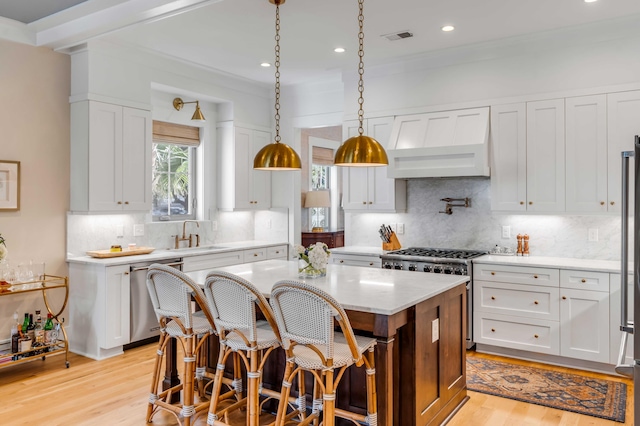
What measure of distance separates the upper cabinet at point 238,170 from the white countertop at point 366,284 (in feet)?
7.70

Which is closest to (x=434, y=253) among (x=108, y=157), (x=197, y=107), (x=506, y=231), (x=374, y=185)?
(x=506, y=231)

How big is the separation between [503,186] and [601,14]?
1609 mm

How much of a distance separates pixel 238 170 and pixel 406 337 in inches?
155

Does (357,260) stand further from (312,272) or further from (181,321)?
(181,321)

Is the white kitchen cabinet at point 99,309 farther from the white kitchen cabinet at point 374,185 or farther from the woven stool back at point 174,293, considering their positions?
the white kitchen cabinet at point 374,185

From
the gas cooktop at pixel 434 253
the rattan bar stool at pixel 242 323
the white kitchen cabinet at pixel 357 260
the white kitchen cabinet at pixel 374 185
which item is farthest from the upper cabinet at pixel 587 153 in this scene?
the rattan bar stool at pixel 242 323

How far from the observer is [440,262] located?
4.61m

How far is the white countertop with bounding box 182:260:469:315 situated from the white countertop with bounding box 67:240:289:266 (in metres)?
1.30

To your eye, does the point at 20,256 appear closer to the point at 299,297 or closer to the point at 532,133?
the point at 299,297

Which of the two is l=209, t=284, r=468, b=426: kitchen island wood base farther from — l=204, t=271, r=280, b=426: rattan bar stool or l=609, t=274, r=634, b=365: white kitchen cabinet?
l=609, t=274, r=634, b=365: white kitchen cabinet

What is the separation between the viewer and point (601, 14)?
3980mm

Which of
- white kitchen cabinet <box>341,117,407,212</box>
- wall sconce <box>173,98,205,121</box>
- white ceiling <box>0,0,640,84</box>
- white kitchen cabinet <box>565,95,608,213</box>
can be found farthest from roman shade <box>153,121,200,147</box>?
white kitchen cabinet <box>565,95,608,213</box>

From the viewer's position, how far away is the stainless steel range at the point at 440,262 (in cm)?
452

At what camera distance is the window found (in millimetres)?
5742
